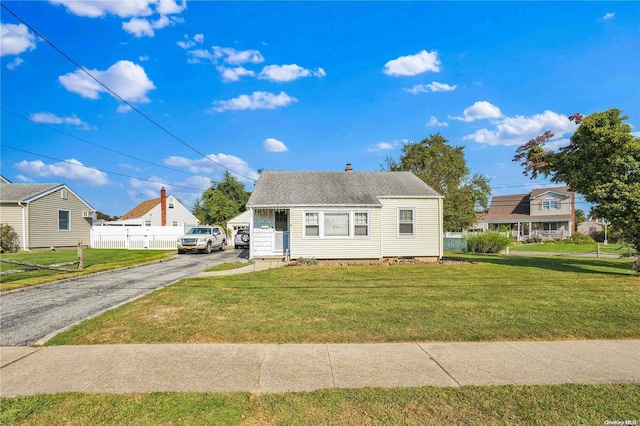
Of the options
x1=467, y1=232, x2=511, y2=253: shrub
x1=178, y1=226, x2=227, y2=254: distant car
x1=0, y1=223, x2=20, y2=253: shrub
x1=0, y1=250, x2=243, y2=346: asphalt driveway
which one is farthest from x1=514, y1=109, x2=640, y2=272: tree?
x1=0, y1=223, x2=20, y2=253: shrub

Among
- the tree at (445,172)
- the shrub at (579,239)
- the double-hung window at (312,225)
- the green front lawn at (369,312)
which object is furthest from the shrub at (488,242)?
the shrub at (579,239)

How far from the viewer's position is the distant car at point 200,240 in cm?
2377

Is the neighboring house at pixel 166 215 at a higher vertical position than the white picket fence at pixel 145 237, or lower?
higher

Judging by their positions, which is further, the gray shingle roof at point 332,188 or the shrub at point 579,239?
the shrub at point 579,239

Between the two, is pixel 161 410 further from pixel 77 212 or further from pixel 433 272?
pixel 77 212

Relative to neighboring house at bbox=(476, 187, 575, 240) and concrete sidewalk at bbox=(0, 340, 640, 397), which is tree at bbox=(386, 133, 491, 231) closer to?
neighboring house at bbox=(476, 187, 575, 240)

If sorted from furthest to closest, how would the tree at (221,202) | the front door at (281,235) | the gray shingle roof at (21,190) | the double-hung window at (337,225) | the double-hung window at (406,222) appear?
the tree at (221,202), the gray shingle roof at (21,190), the front door at (281,235), the double-hung window at (406,222), the double-hung window at (337,225)

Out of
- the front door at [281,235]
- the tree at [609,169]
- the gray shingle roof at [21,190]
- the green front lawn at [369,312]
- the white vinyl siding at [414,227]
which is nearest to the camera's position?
the green front lawn at [369,312]

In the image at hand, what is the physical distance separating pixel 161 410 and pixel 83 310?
5.67m

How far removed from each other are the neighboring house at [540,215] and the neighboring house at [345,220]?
32.8m

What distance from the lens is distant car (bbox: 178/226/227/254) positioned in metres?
23.8

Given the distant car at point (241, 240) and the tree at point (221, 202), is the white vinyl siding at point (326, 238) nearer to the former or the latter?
the distant car at point (241, 240)

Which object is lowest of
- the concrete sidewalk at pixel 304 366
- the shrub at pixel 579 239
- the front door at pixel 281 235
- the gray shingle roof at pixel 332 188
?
the shrub at pixel 579 239

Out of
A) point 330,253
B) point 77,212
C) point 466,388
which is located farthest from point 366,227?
point 77,212
